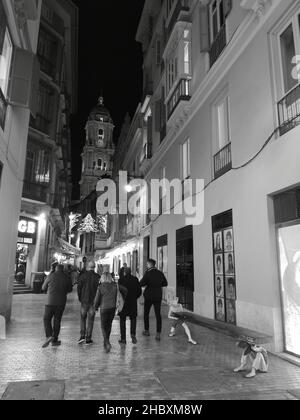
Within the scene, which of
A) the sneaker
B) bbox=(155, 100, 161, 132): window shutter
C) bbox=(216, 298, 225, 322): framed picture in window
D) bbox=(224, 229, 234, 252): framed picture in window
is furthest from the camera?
bbox=(155, 100, 161, 132): window shutter

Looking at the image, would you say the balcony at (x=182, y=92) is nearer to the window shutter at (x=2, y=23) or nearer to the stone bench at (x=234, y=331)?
the window shutter at (x=2, y=23)

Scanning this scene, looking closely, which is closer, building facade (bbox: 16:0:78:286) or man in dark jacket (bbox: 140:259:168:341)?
man in dark jacket (bbox: 140:259:168:341)

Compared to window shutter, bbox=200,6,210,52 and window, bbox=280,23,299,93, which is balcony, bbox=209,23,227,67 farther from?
window, bbox=280,23,299,93

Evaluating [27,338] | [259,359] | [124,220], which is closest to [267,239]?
[259,359]

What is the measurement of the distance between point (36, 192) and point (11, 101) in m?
12.3

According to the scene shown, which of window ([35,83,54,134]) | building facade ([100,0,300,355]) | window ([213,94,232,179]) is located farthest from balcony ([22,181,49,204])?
window ([213,94,232,179])

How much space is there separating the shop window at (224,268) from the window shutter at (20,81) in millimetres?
6898

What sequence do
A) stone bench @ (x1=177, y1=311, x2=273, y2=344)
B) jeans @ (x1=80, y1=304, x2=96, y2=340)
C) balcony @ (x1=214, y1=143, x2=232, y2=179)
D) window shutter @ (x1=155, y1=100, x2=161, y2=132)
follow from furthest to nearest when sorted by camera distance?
window shutter @ (x1=155, y1=100, x2=161, y2=132), balcony @ (x1=214, y1=143, x2=232, y2=179), jeans @ (x1=80, y1=304, x2=96, y2=340), stone bench @ (x1=177, y1=311, x2=273, y2=344)

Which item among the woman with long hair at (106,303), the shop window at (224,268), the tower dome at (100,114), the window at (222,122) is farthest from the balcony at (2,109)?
the tower dome at (100,114)

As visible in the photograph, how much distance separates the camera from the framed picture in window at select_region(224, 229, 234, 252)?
938 cm

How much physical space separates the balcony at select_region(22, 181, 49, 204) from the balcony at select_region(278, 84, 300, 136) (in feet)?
55.6

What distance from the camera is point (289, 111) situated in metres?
7.16

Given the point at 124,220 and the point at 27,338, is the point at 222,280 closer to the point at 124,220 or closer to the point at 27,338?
the point at 27,338

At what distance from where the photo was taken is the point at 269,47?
7949 mm
